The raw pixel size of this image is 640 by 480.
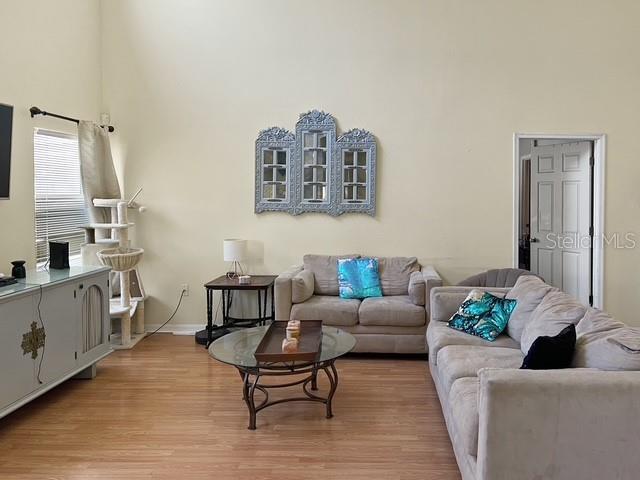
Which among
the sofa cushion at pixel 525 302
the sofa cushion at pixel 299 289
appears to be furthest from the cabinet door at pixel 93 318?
the sofa cushion at pixel 525 302

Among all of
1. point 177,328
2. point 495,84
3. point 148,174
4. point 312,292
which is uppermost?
point 495,84

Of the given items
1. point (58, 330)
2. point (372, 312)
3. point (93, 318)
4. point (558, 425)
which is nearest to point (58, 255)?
point (93, 318)

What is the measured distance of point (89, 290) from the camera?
14.8ft

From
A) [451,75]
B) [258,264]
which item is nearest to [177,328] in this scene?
[258,264]

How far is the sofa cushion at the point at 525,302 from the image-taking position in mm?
3846

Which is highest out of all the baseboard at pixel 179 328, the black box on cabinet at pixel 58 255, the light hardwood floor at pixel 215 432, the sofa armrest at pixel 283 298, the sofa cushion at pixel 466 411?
the black box on cabinet at pixel 58 255

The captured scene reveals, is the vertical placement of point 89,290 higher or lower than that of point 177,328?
higher

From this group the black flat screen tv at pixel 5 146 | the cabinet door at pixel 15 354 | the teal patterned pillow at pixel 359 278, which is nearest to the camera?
the cabinet door at pixel 15 354

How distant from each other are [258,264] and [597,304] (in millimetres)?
3438

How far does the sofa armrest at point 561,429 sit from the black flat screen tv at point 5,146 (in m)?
3.69

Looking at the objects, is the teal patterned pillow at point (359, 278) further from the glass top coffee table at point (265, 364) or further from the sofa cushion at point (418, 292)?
the glass top coffee table at point (265, 364)

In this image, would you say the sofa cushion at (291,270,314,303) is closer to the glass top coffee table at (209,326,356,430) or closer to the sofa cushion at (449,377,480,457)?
the glass top coffee table at (209,326,356,430)

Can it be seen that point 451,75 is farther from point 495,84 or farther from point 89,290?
point 89,290

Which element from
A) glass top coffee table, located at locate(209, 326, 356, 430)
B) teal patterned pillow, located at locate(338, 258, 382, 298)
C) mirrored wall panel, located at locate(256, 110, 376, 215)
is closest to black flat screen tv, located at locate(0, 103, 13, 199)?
glass top coffee table, located at locate(209, 326, 356, 430)
